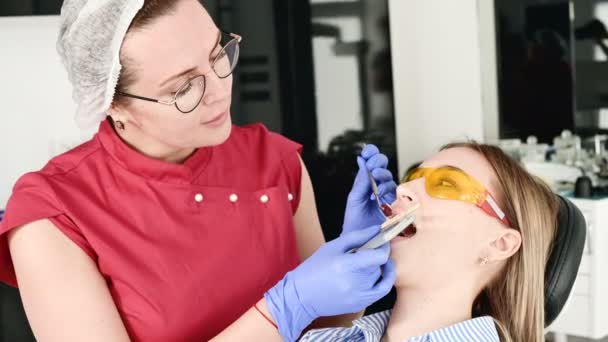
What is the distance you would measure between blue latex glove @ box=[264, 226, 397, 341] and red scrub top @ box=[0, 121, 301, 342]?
17cm

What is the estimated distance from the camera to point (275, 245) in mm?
1448

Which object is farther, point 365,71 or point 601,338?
point 365,71

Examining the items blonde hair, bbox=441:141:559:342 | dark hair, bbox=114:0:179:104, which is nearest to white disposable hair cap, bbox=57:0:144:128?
dark hair, bbox=114:0:179:104

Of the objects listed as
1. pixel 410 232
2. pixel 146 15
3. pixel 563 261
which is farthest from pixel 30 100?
pixel 563 261

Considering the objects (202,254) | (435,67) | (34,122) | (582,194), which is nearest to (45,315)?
(202,254)

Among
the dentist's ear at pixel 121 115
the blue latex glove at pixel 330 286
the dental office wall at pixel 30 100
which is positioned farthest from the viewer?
the dental office wall at pixel 30 100

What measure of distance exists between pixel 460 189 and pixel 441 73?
277 cm

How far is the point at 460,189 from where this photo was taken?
4.67 feet

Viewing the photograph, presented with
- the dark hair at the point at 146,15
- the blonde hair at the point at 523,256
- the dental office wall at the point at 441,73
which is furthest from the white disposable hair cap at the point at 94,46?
the dental office wall at the point at 441,73

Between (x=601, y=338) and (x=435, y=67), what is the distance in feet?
5.46

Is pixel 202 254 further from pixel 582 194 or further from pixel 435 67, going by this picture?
pixel 435 67

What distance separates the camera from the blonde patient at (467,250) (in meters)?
1.41

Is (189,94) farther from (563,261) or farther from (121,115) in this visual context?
(563,261)

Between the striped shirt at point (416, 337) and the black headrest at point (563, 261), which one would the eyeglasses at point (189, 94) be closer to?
the striped shirt at point (416, 337)
